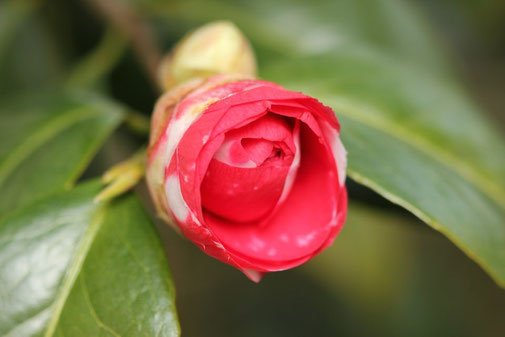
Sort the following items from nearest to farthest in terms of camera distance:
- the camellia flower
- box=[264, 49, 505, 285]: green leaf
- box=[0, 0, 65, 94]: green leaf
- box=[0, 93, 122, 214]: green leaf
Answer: the camellia flower < box=[264, 49, 505, 285]: green leaf < box=[0, 93, 122, 214]: green leaf < box=[0, 0, 65, 94]: green leaf

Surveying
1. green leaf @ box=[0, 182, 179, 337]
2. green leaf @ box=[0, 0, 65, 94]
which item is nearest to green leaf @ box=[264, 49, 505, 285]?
green leaf @ box=[0, 182, 179, 337]

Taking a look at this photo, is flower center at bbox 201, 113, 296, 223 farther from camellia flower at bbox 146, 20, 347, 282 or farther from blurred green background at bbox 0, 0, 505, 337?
blurred green background at bbox 0, 0, 505, 337

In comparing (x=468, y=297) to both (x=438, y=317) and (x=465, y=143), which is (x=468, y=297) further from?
(x=465, y=143)

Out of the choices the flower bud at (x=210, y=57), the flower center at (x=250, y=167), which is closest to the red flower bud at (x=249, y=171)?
the flower center at (x=250, y=167)

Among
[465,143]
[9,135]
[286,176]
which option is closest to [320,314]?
[465,143]

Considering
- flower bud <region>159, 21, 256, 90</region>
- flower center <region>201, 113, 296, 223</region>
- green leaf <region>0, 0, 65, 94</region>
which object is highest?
flower center <region>201, 113, 296, 223</region>


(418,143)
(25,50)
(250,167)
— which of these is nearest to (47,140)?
(250,167)

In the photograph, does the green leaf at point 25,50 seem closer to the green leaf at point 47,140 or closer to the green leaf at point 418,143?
the green leaf at point 47,140

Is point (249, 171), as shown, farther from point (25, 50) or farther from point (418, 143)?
point (25, 50)
